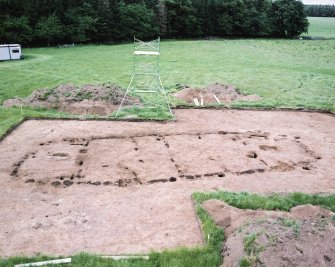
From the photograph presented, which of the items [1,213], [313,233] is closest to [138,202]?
[1,213]

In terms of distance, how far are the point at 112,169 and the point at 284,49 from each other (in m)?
35.1

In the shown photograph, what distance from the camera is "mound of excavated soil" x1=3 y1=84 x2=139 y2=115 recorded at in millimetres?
15680

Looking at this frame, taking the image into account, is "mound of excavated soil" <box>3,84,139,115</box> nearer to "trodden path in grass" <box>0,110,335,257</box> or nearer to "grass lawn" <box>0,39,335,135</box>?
"grass lawn" <box>0,39,335,135</box>

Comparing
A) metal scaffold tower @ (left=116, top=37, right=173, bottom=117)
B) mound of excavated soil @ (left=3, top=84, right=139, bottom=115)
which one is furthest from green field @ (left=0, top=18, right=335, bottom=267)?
metal scaffold tower @ (left=116, top=37, right=173, bottom=117)

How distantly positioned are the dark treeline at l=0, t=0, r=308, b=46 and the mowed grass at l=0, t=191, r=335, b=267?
107 ft

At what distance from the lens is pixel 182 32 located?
168ft

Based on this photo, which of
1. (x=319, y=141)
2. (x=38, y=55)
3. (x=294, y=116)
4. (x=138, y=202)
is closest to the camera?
(x=138, y=202)

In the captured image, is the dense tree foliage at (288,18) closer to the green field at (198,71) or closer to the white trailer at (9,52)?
the green field at (198,71)

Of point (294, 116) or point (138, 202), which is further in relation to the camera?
point (294, 116)

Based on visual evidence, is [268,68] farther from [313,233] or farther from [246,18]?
[246,18]

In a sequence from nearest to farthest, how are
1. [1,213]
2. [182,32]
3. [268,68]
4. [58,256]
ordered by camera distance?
[58,256], [1,213], [268,68], [182,32]

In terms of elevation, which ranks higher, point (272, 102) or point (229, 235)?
point (272, 102)

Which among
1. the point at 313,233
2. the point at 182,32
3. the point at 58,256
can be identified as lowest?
the point at 58,256

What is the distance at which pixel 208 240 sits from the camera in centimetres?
725
